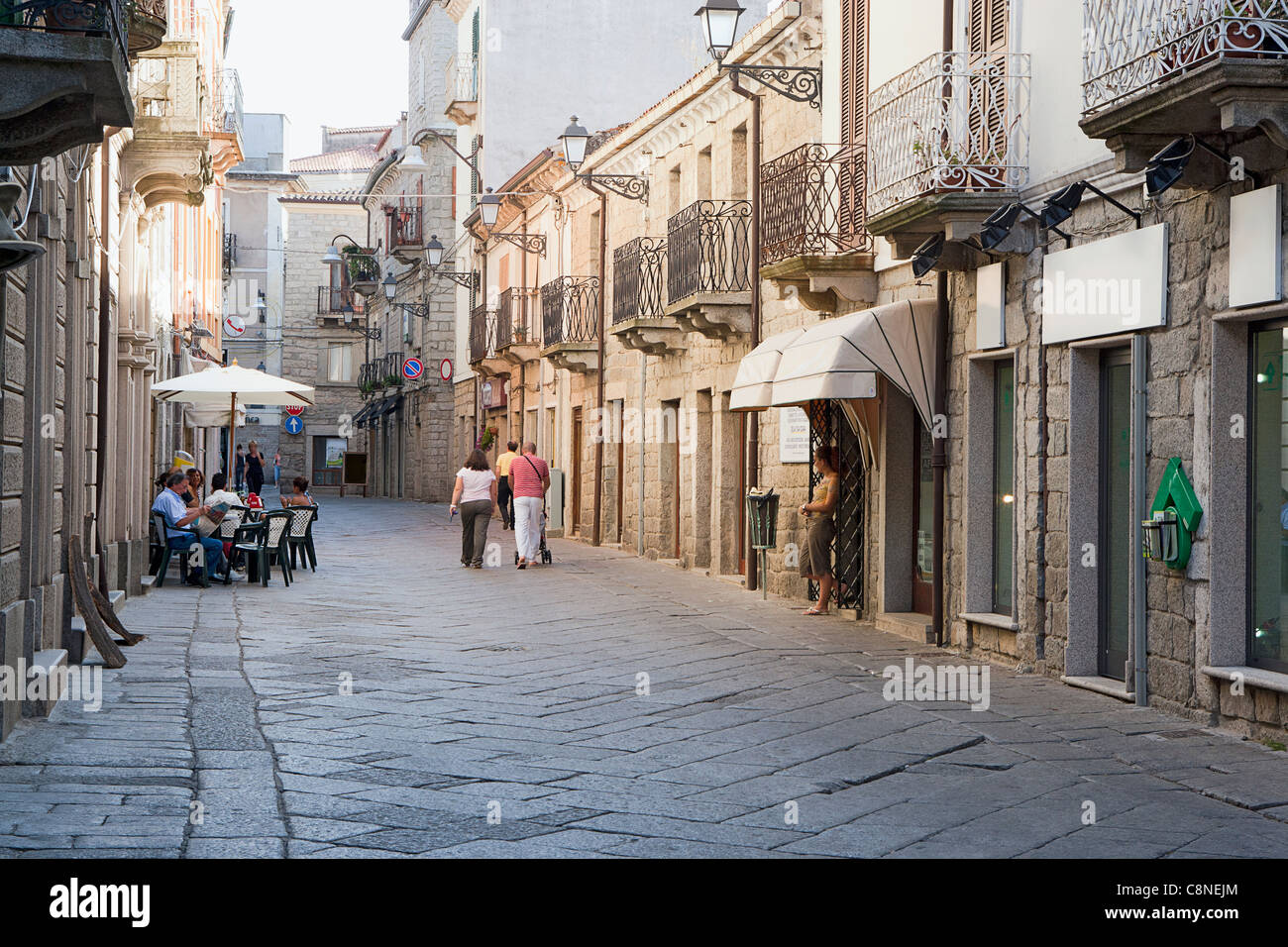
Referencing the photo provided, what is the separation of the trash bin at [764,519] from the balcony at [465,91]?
933 inches

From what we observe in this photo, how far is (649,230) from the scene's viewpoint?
2311cm

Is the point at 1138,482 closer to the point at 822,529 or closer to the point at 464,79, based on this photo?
the point at 822,529

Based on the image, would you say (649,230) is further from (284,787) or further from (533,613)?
(284,787)

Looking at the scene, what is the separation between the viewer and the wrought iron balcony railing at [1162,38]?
7.44 metres

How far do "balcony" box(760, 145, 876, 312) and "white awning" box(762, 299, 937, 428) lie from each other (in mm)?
1590

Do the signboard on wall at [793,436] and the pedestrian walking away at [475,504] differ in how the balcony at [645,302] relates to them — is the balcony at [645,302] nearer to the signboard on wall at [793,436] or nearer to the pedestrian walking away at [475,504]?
the pedestrian walking away at [475,504]

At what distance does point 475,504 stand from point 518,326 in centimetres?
1282

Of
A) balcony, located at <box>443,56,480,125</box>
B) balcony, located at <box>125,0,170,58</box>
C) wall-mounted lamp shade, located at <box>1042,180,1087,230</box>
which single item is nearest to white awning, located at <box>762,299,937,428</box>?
wall-mounted lamp shade, located at <box>1042,180,1087,230</box>

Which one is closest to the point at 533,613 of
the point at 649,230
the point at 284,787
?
the point at 284,787

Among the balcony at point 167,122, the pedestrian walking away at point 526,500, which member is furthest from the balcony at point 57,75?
the pedestrian walking away at point 526,500

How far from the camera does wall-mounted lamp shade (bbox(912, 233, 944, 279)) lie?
11.6 m

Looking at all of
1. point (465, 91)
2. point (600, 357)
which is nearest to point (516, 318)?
point (600, 357)

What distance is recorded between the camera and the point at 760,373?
14.9 metres
